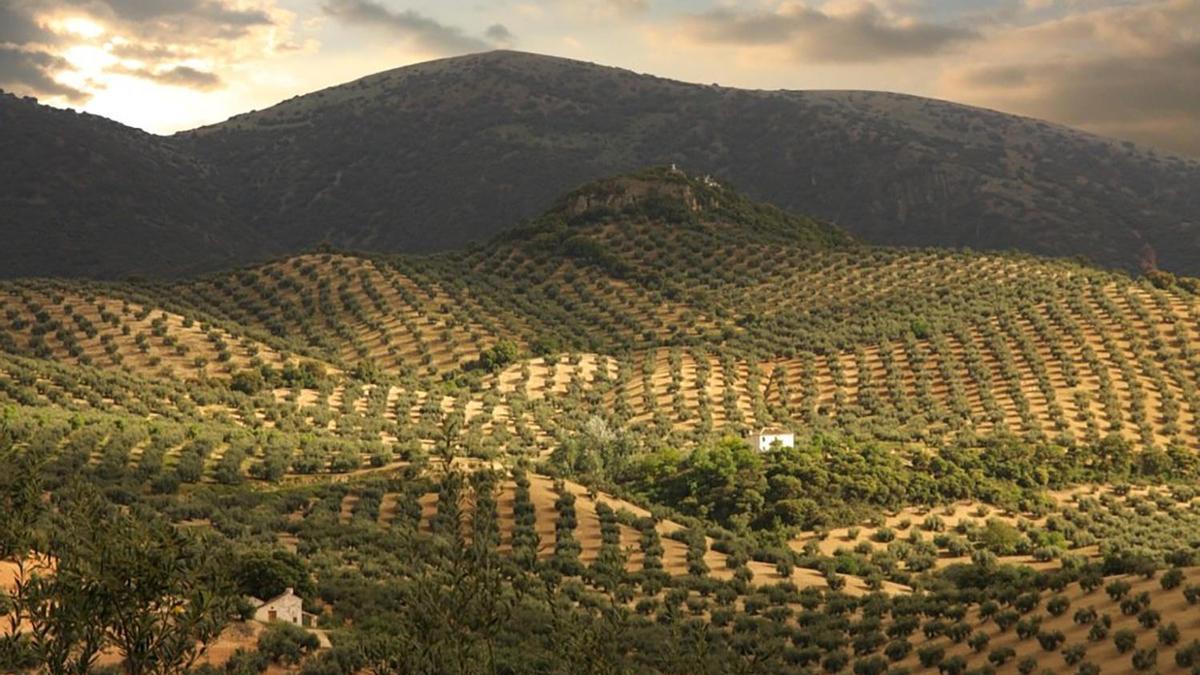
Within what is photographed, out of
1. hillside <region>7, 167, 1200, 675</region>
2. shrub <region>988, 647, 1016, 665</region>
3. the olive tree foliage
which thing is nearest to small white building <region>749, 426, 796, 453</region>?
hillside <region>7, 167, 1200, 675</region>

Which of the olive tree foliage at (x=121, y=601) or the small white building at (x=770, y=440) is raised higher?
the olive tree foliage at (x=121, y=601)

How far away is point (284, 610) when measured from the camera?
3316 cm

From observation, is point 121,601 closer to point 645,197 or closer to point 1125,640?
point 1125,640

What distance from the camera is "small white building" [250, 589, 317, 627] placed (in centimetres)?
3241

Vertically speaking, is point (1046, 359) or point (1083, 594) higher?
point (1046, 359)

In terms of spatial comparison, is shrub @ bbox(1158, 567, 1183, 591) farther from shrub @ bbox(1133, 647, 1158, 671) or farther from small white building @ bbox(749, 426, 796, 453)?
small white building @ bbox(749, 426, 796, 453)

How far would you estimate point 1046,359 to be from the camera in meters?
88.9

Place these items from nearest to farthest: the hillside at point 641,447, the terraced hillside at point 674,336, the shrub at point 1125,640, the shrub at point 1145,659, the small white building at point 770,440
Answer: the shrub at point 1145,659 < the shrub at point 1125,640 < the hillside at point 641,447 < the small white building at point 770,440 < the terraced hillside at point 674,336

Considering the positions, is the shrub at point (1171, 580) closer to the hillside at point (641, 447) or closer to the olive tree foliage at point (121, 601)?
the hillside at point (641, 447)

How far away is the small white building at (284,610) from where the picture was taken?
32.4 meters

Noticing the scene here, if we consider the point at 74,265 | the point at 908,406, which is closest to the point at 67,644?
the point at 908,406

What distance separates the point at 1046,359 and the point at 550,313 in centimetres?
4439

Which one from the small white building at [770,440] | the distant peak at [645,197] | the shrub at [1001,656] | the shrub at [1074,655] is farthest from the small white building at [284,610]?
the distant peak at [645,197]

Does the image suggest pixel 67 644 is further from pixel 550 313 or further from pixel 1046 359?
pixel 550 313
